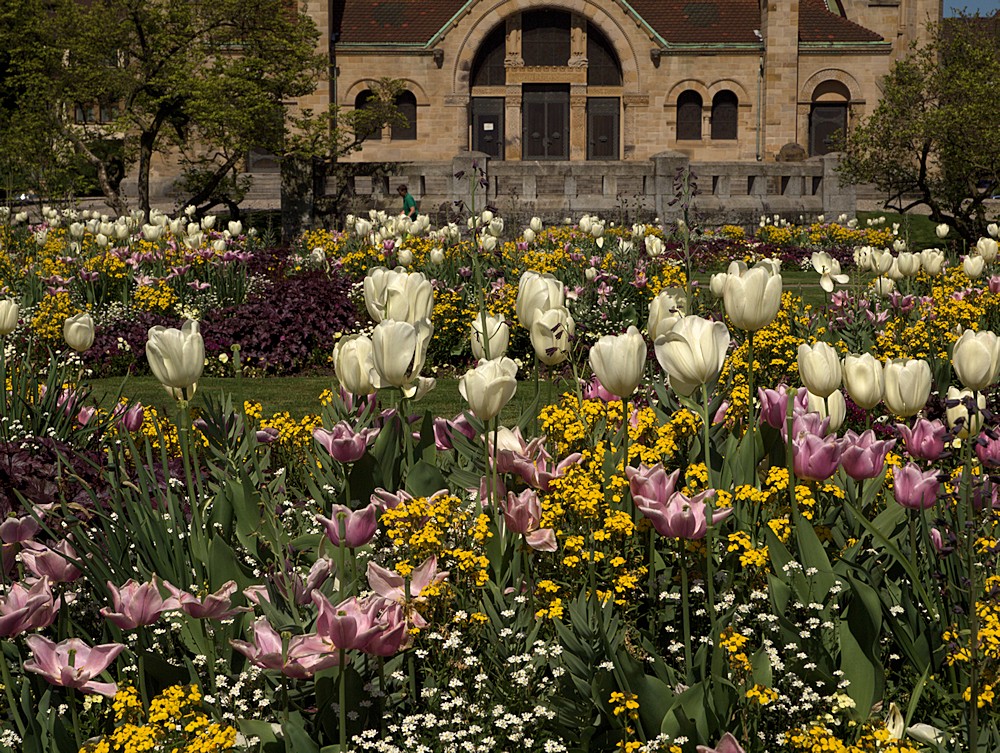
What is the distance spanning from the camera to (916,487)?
11.0 feet

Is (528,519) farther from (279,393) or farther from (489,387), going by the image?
(279,393)

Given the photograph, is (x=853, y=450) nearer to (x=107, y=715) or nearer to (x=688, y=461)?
(x=688, y=461)

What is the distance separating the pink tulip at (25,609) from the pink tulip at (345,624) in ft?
2.67

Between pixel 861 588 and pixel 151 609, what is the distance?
1901 millimetres

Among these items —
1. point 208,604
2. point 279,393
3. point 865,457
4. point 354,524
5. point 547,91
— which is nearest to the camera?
point 208,604

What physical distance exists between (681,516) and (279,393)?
815 centimetres

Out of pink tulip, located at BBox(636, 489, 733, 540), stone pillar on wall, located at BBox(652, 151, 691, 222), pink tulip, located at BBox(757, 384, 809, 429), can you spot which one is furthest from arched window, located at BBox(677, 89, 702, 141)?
pink tulip, located at BBox(636, 489, 733, 540)

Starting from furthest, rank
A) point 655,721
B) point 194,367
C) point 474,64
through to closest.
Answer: point 474,64 → point 194,367 → point 655,721

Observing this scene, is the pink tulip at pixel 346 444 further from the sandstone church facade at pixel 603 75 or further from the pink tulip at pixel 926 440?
the sandstone church facade at pixel 603 75

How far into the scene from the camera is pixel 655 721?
2.99 m

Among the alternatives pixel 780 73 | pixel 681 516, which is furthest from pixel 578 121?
pixel 681 516

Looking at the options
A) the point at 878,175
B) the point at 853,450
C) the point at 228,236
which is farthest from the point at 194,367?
the point at 878,175

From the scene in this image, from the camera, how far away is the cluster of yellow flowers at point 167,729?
2729 mm

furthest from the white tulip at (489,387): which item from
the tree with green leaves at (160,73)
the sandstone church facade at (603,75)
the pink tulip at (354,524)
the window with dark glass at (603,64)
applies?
the window with dark glass at (603,64)
